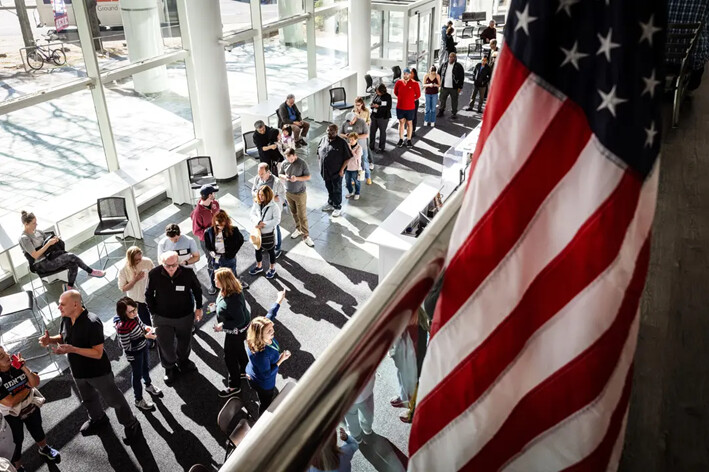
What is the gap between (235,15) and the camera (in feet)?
51.7

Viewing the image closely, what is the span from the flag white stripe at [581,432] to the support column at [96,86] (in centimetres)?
1203

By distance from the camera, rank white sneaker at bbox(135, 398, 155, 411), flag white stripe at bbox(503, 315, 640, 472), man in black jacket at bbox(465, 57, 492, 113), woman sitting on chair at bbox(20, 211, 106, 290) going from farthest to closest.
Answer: man in black jacket at bbox(465, 57, 492, 113)
woman sitting on chair at bbox(20, 211, 106, 290)
white sneaker at bbox(135, 398, 155, 411)
flag white stripe at bbox(503, 315, 640, 472)

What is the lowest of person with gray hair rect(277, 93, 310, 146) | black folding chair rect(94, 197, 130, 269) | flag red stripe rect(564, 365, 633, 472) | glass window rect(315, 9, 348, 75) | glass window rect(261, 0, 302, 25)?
black folding chair rect(94, 197, 130, 269)

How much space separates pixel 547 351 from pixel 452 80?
705 inches

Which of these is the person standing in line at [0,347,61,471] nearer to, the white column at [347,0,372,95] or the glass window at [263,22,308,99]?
the glass window at [263,22,308,99]

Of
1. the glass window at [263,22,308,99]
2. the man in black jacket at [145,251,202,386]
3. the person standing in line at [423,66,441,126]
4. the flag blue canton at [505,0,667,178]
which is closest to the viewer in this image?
the flag blue canton at [505,0,667,178]

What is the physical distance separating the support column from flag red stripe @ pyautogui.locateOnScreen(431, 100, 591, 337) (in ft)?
38.9

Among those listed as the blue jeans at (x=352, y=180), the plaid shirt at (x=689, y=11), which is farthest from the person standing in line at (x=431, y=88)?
the plaid shirt at (x=689, y=11)

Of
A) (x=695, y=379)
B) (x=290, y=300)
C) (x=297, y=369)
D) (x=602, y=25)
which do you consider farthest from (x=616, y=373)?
(x=290, y=300)

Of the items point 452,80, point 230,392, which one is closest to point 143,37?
point 230,392

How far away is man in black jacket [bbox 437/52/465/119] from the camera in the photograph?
59.7 feet

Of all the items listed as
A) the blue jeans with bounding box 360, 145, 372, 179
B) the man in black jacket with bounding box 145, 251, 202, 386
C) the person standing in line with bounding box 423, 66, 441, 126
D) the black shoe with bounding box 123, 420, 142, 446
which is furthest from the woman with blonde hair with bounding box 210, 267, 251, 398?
the person standing in line with bounding box 423, 66, 441, 126

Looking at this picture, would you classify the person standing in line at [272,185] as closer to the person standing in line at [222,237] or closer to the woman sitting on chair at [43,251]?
the person standing in line at [222,237]

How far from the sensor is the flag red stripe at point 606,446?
147 cm
